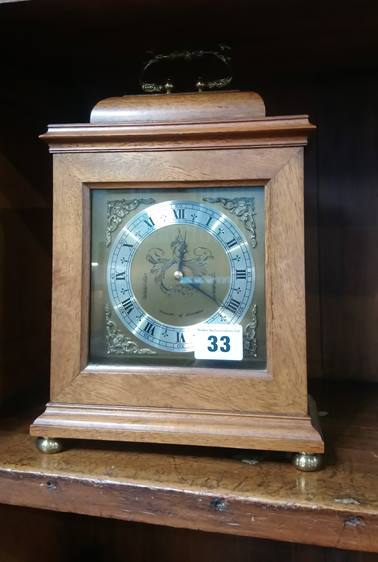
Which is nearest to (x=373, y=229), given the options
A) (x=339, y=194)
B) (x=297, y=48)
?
(x=339, y=194)

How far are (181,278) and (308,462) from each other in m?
0.27

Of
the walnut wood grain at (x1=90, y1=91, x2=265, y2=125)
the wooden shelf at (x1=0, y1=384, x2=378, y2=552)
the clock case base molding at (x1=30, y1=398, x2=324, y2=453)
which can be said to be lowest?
the wooden shelf at (x1=0, y1=384, x2=378, y2=552)

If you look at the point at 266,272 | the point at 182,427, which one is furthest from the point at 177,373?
the point at 266,272

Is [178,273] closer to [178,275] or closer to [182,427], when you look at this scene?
[178,275]

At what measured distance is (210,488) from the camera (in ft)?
1.66

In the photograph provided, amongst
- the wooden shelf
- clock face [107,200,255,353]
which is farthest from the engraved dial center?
the wooden shelf

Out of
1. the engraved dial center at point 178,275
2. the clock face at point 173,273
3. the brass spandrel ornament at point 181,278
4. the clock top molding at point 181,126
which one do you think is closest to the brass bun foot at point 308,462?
the brass spandrel ornament at point 181,278

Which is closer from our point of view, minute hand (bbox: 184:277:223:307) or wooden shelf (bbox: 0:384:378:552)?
wooden shelf (bbox: 0:384:378:552)

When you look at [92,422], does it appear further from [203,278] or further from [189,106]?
[189,106]

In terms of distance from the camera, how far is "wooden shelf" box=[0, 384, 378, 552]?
1.55 ft

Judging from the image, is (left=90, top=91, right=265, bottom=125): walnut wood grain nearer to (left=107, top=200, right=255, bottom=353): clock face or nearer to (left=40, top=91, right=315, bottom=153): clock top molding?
(left=40, top=91, right=315, bottom=153): clock top molding

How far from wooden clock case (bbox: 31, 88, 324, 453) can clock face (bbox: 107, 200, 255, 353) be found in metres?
0.04

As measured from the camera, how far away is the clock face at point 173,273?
0.58m

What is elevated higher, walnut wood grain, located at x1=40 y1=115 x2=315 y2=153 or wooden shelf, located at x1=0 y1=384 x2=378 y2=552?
walnut wood grain, located at x1=40 y1=115 x2=315 y2=153
